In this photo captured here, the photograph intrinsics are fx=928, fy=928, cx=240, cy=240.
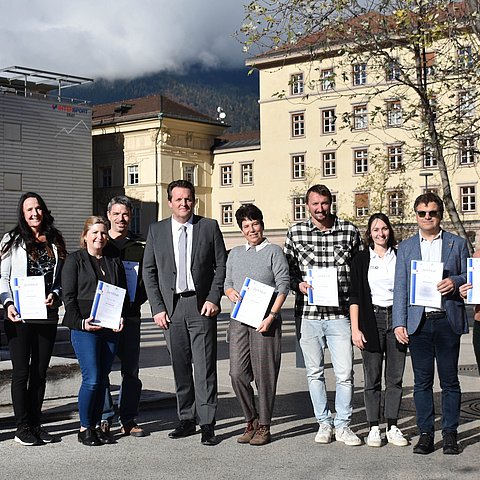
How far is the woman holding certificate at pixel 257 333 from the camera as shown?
312 inches

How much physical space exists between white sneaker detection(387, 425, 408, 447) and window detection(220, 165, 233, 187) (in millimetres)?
67953

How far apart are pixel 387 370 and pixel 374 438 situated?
24.6 inches

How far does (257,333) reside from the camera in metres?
7.97

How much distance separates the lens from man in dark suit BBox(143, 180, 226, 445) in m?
8.05

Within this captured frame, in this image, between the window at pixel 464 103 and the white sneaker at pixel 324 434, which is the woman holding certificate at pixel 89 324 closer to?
the white sneaker at pixel 324 434

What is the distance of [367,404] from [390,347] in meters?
0.53

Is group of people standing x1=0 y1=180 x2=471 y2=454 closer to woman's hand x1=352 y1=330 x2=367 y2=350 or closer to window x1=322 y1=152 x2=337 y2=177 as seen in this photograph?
woman's hand x1=352 y1=330 x2=367 y2=350

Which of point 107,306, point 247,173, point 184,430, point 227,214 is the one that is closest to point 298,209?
point 247,173

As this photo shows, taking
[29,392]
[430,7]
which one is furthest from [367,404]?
[430,7]

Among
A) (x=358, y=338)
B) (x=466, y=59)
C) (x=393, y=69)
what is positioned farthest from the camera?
(x=393, y=69)

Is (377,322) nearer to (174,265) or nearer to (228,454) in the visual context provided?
(228,454)

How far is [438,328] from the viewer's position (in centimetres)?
750

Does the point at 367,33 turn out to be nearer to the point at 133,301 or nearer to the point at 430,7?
the point at 430,7

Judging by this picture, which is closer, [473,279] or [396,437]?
[473,279]
